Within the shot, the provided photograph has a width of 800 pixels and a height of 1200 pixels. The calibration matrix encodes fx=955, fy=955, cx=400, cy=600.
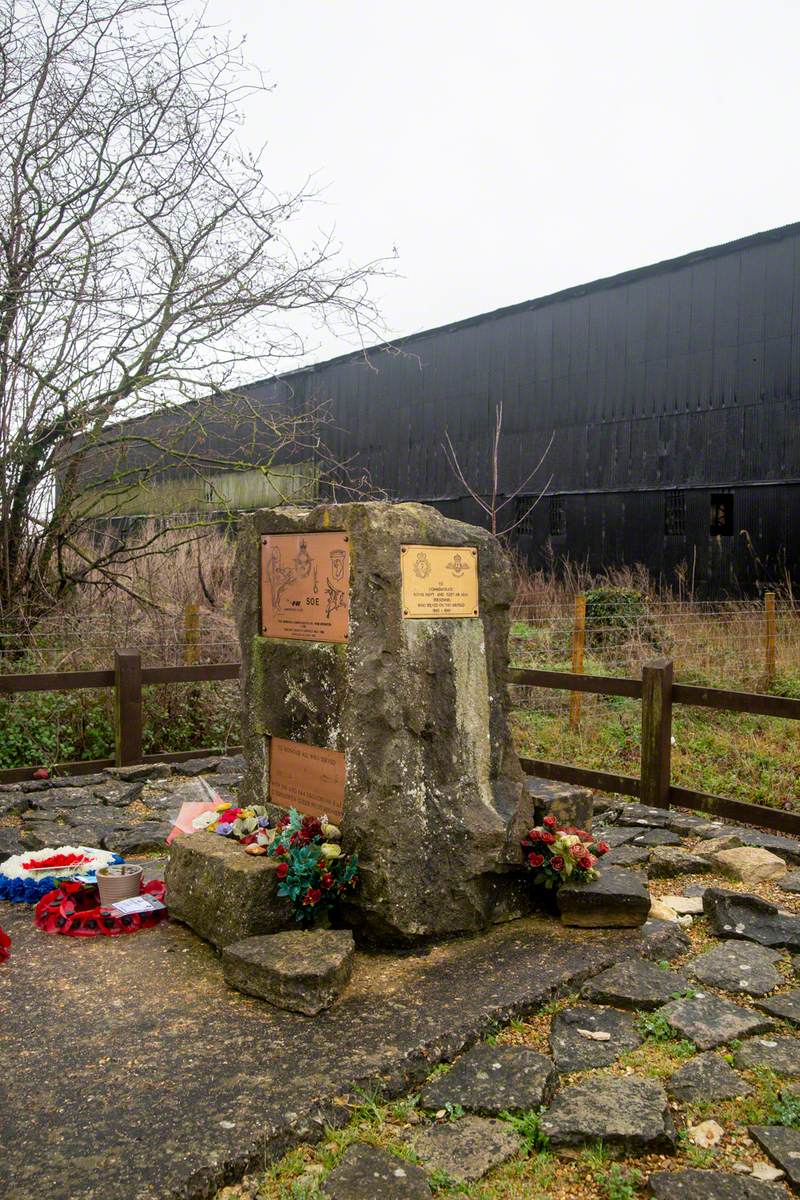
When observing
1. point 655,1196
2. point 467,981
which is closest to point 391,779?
point 467,981

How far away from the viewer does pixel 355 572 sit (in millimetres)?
4453

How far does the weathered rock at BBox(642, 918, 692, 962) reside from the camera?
14.2ft

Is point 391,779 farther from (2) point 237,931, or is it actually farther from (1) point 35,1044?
(1) point 35,1044

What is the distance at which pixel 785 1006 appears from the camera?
378 centimetres

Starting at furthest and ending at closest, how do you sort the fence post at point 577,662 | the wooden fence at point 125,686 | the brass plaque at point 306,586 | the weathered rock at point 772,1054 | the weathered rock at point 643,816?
the fence post at point 577,662, the wooden fence at point 125,686, the weathered rock at point 643,816, the brass plaque at point 306,586, the weathered rock at point 772,1054

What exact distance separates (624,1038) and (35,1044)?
7.00 feet

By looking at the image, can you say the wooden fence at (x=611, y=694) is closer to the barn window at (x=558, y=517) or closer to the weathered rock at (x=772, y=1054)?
the weathered rock at (x=772, y=1054)

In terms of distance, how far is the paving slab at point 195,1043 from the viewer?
272 centimetres

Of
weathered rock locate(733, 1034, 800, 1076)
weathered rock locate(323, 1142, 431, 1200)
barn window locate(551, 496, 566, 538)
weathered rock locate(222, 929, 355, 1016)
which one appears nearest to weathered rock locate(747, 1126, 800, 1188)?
weathered rock locate(733, 1034, 800, 1076)

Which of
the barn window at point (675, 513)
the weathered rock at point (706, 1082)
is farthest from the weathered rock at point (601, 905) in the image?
the barn window at point (675, 513)

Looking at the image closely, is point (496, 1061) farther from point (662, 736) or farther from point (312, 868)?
point (662, 736)

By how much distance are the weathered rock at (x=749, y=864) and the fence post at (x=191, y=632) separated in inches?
229

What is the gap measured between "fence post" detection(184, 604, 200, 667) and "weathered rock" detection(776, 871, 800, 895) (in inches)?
245

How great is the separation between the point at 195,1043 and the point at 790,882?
11.5 ft
